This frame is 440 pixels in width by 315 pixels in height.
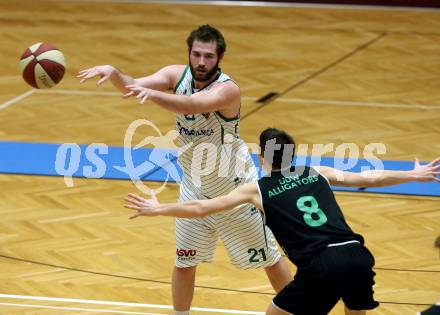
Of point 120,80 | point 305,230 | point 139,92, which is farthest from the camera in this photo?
point 120,80

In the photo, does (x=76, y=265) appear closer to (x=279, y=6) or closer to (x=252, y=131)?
(x=252, y=131)

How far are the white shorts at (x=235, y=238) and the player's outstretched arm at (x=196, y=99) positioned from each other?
73 centimetres

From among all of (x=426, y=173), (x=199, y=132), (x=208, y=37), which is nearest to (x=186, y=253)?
(x=199, y=132)

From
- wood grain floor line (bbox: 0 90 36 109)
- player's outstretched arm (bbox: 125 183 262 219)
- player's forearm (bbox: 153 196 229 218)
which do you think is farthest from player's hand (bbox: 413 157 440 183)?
wood grain floor line (bbox: 0 90 36 109)

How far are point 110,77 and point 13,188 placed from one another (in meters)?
3.97

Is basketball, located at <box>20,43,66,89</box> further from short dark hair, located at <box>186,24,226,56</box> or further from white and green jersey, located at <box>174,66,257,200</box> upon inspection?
short dark hair, located at <box>186,24,226,56</box>

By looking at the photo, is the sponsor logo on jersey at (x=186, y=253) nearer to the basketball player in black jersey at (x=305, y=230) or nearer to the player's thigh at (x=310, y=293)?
the basketball player in black jersey at (x=305, y=230)

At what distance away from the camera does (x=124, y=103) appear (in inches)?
511

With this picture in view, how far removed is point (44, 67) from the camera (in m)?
7.33

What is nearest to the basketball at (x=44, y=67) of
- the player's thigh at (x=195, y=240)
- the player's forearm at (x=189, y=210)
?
the player's thigh at (x=195, y=240)

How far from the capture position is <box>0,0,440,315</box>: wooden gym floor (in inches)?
308

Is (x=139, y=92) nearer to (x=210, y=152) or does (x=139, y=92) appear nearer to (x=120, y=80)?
(x=120, y=80)

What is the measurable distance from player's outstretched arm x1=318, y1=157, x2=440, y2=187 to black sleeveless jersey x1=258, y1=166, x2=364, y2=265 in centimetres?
18

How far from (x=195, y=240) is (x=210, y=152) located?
601 millimetres
